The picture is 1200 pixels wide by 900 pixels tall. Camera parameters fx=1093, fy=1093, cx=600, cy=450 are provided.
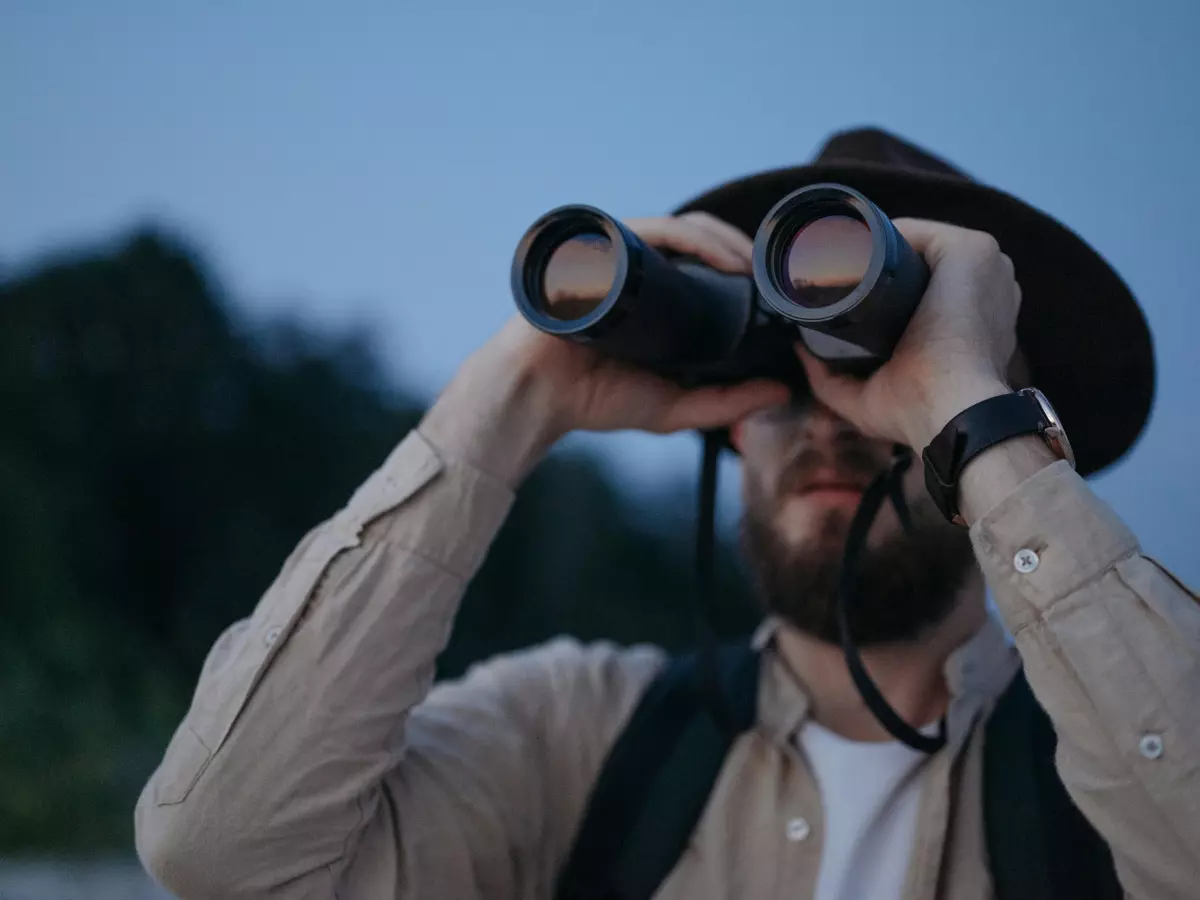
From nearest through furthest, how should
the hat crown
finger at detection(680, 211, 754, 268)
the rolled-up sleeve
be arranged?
the rolled-up sleeve < finger at detection(680, 211, 754, 268) < the hat crown

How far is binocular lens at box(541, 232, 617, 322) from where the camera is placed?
112cm

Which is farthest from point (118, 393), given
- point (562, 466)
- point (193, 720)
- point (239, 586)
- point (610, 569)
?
point (193, 720)

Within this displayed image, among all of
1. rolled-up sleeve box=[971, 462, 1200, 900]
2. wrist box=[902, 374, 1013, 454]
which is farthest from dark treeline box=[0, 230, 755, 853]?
rolled-up sleeve box=[971, 462, 1200, 900]

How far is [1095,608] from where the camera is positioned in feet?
2.80

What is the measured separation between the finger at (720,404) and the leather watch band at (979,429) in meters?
0.37

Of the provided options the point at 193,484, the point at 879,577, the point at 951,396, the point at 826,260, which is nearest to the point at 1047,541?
the point at 951,396

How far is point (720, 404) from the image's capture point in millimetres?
1307

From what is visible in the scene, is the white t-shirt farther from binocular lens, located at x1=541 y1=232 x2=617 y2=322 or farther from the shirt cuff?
binocular lens, located at x1=541 y1=232 x2=617 y2=322

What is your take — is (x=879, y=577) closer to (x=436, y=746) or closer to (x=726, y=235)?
(x=726, y=235)

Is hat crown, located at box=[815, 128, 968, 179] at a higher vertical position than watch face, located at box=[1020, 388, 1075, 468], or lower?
higher

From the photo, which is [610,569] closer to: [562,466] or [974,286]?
[562,466]

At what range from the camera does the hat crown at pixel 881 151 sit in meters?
1.44

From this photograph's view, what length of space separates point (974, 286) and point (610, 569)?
266 inches

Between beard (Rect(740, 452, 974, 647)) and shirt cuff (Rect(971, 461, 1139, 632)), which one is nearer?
shirt cuff (Rect(971, 461, 1139, 632))
